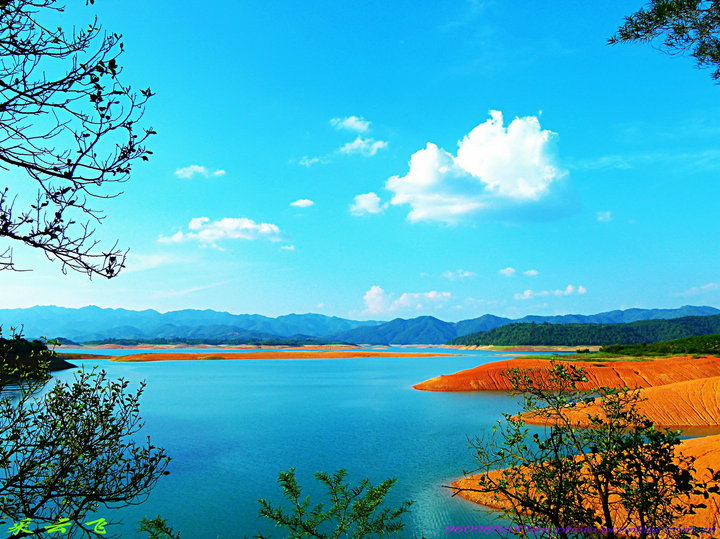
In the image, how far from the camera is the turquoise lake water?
17797 mm

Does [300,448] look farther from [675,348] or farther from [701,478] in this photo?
[675,348]

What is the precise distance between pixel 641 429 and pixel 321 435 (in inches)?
1160

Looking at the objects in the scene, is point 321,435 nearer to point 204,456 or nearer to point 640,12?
point 204,456

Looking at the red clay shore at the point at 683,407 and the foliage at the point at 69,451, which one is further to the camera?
the red clay shore at the point at 683,407

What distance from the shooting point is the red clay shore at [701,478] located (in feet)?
47.5

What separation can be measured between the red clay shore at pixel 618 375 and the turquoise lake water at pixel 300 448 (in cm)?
428

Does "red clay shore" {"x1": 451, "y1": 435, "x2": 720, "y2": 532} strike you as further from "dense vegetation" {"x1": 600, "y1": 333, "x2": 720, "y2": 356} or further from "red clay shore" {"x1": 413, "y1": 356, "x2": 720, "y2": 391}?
"dense vegetation" {"x1": 600, "y1": 333, "x2": 720, "y2": 356}

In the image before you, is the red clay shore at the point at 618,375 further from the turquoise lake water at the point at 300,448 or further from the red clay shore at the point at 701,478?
the red clay shore at the point at 701,478

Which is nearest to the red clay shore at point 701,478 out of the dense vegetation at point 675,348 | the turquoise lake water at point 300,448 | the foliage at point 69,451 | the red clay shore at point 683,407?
the turquoise lake water at point 300,448

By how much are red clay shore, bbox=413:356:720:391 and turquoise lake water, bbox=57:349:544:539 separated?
4.28m

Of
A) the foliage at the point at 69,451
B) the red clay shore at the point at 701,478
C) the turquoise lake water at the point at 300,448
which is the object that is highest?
the foliage at the point at 69,451

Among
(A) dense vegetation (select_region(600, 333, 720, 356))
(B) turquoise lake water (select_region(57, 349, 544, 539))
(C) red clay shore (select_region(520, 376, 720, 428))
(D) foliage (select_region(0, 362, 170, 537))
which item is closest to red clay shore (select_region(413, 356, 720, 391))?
(B) turquoise lake water (select_region(57, 349, 544, 539))

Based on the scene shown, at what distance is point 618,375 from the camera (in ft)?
183

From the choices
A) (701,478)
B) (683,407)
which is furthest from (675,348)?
(701,478)
